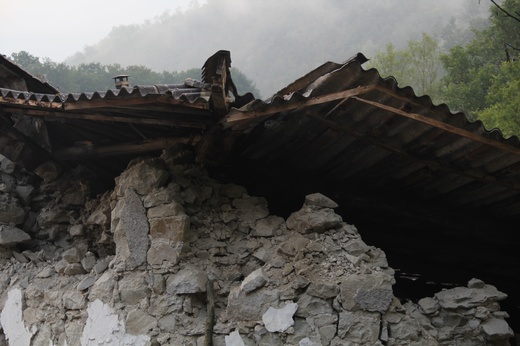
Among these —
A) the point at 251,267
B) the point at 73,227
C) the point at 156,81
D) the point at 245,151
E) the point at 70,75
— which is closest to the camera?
the point at 251,267

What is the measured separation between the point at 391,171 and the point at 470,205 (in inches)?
41.0

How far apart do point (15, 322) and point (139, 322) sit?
1407 millimetres

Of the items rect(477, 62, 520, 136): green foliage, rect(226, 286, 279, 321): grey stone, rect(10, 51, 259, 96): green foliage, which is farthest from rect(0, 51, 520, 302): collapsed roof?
rect(10, 51, 259, 96): green foliage

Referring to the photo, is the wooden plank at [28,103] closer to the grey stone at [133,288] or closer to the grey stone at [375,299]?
the grey stone at [133,288]

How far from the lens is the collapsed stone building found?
3.37m

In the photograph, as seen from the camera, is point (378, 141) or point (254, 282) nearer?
point (254, 282)

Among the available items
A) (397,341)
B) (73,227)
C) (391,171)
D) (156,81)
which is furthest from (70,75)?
(397,341)

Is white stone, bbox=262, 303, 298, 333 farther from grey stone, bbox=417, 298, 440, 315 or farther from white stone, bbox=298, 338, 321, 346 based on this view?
grey stone, bbox=417, 298, 440, 315

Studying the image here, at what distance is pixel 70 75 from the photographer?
1627cm

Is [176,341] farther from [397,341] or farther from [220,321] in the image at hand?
[397,341]

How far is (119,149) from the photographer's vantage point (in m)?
4.16

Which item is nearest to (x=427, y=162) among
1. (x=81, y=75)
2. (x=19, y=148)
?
(x=19, y=148)

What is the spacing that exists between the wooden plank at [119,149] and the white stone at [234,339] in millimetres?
1480

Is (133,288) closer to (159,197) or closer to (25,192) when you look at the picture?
(159,197)
